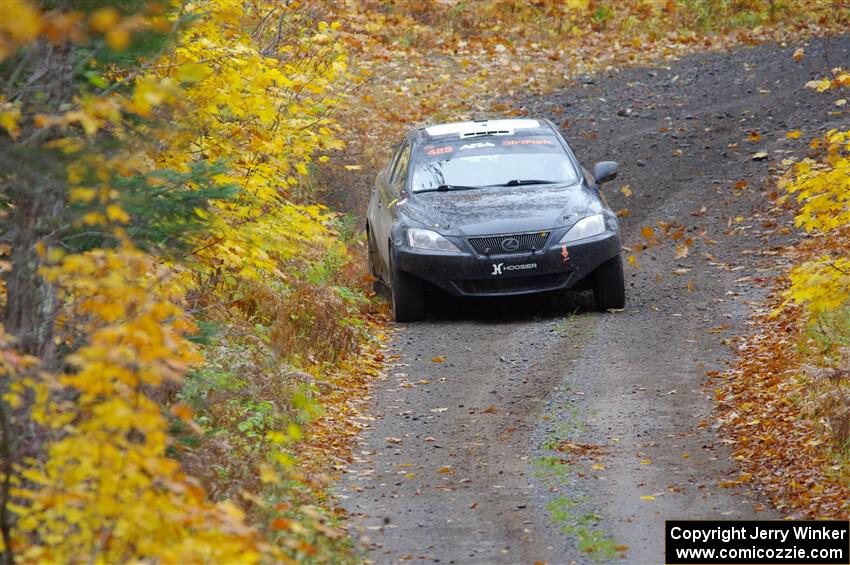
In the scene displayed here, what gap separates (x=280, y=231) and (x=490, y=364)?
8.10 ft

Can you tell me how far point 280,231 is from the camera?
29.5 ft

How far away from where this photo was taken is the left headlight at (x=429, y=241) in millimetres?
11695

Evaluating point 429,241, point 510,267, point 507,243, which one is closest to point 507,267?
point 510,267

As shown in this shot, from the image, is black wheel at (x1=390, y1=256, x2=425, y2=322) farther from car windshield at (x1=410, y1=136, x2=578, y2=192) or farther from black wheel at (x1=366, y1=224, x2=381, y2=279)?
black wheel at (x1=366, y1=224, x2=381, y2=279)

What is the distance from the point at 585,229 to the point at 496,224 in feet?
2.82

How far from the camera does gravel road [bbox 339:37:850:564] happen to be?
6.80 metres

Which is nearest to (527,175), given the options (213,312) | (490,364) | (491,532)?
(490,364)

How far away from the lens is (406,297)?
1203cm

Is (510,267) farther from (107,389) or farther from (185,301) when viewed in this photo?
(107,389)

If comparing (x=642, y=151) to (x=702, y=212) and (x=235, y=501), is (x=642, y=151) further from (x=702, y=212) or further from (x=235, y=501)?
(x=235, y=501)

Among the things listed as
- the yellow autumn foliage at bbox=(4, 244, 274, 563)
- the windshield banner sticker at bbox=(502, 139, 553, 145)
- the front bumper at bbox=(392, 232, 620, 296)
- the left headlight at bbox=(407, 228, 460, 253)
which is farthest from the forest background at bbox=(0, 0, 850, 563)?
the windshield banner sticker at bbox=(502, 139, 553, 145)

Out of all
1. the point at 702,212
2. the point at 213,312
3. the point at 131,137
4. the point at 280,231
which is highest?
the point at 131,137

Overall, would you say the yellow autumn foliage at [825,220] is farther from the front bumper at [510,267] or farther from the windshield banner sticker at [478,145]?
the windshield banner sticker at [478,145]

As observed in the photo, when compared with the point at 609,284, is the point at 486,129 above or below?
above
